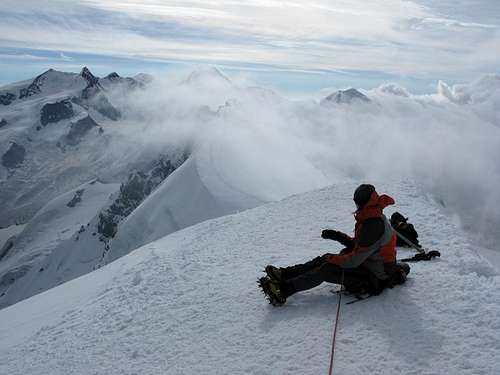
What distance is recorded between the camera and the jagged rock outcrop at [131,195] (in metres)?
144

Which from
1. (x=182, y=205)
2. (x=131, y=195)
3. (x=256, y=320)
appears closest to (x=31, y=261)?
(x=131, y=195)

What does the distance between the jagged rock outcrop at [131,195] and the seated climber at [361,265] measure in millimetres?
135046

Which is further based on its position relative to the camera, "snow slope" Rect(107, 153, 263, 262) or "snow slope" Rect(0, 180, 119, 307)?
"snow slope" Rect(0, 180, 119, 307)

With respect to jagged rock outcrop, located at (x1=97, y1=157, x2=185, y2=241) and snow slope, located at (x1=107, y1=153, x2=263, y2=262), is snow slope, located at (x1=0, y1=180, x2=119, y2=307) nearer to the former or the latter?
jagged rock outcrop, located at (x1=97, y1=157, x2=185, y2=241)

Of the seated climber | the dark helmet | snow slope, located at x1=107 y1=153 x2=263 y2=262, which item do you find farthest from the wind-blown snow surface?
snow slope, located at x1=107 y1=153 x2=263 y2=262

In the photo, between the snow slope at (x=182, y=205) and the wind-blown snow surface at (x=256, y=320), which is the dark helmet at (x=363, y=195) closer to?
the wind-blown snow surface at (x=256, y=320)

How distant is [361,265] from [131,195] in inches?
6600

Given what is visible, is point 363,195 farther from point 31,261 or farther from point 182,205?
point 31,261

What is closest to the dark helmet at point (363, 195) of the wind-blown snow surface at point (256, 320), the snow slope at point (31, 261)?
the wind-blown snow surface at point (256, 320)

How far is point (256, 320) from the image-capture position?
805 centimetres

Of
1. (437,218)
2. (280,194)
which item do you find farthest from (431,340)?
(280,194)

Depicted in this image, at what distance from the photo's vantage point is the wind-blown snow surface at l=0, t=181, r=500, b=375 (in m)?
6.49

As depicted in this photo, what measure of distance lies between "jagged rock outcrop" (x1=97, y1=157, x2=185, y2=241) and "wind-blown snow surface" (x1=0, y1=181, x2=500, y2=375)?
427 ft

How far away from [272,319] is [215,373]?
1448mm
